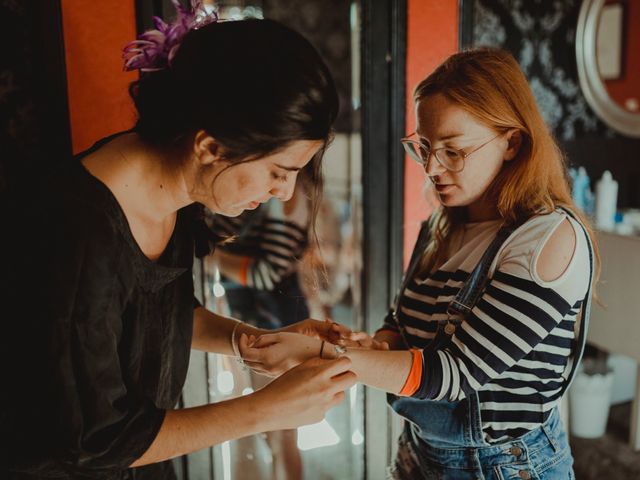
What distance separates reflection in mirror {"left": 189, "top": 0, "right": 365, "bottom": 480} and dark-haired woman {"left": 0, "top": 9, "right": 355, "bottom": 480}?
3.41 ft

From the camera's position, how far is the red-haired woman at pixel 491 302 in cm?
108

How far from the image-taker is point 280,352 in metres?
1.22

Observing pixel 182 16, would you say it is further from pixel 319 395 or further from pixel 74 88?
pixel 319 395

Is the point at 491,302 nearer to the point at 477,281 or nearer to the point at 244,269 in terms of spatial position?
the point at 477,281

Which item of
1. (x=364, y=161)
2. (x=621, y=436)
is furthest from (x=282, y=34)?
(x=621, y=436)

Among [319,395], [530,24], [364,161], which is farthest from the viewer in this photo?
[530,24]

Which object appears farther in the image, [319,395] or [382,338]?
[382,338]

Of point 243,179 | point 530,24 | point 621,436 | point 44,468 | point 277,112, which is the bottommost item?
point 621,436

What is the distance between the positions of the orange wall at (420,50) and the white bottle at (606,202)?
3.07ft

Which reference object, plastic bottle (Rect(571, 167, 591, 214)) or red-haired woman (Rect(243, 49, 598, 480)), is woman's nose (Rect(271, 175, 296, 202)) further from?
plastic bottle (Rect(571, 167, 591, 214))

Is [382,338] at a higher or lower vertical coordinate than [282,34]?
lower

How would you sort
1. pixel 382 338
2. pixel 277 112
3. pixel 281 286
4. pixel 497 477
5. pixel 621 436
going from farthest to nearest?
pixel 621 436, pixel 281 286, pixel 382 338, pixel 497 477, pixel 277 112

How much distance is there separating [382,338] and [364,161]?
867mm

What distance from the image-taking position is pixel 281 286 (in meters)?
2.34
